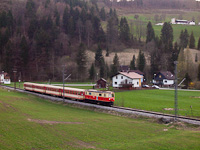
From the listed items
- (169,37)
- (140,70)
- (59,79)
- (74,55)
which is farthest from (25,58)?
(169,37)

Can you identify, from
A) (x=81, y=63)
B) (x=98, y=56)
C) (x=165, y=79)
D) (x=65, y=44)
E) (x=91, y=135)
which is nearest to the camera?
(x=91, y=135)

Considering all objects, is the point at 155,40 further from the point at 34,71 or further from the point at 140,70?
the point at 34,71

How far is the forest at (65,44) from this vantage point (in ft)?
338

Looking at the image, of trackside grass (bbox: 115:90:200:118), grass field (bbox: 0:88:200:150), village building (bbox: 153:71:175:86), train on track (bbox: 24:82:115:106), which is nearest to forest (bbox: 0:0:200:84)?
village building (bbox: 153:71:175:86)

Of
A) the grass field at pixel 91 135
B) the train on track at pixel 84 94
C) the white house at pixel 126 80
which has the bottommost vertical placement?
the grass field at pixel 91 135

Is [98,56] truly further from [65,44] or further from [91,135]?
[91,135]

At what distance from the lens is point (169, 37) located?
5389 inches

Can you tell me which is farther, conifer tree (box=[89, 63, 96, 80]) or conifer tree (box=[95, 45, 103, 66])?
conifer tree (box=[95, 45, 103, 66])

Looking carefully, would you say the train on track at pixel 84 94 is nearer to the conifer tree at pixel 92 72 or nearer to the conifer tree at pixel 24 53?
the conifer tree at pixel 92 72

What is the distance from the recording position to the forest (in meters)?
103

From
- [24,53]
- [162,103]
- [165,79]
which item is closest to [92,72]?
[165,79]

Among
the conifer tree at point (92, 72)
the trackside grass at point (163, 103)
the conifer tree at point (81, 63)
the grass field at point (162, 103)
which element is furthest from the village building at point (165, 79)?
the trackside grass at point (163, 103)

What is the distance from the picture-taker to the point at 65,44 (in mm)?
121875

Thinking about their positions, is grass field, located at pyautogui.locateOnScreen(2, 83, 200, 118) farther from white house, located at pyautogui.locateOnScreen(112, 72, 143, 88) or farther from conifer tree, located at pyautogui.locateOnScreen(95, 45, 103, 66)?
conifer tree, located at pyautogui.locateOnScreen(95, 45, 103, 66)
